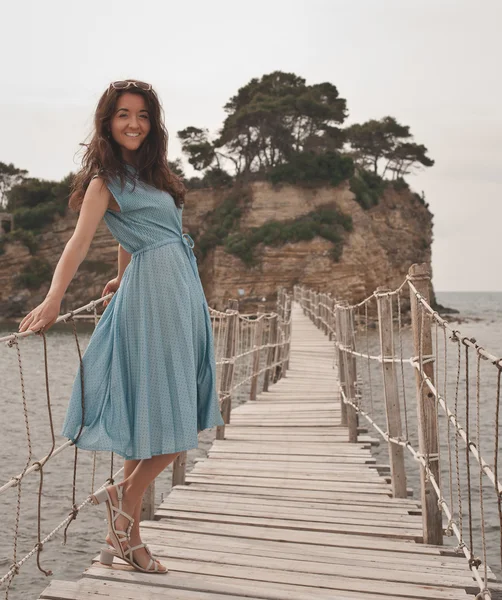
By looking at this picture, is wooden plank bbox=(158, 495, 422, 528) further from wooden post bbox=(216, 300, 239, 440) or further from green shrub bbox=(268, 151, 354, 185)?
green shrub bbox=(268, 151, 354, 185)

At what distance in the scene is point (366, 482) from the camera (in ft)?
14.2

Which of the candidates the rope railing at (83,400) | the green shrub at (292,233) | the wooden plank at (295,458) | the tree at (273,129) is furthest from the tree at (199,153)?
the wooden plank at (295,458)

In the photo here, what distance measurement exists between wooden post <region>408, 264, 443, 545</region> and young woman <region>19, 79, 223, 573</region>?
123 cm

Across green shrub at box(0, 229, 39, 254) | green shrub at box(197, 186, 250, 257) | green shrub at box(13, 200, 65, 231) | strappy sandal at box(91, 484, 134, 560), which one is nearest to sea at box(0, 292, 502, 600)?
strappy sandal at box(91, 484, 134, 560)

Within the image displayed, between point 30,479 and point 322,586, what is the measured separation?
7.29 metres

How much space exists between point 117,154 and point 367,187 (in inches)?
1540

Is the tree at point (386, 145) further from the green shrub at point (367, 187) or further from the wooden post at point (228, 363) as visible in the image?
the wooden post at point (228, 363)

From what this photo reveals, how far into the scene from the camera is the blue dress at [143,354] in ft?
7.75

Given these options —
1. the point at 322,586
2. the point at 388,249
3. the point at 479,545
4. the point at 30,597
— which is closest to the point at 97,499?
the point at 322,586

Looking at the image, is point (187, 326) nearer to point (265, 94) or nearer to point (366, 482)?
point (366, 482)

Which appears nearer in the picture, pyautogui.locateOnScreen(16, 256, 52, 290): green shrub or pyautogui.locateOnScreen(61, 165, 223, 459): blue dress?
pyautogui.locateOnScreen(61, 165, 223, 459): blue dress

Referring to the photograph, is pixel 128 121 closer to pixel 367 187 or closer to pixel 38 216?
pixel 367 187

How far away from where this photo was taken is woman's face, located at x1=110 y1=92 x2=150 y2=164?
7.89 ft

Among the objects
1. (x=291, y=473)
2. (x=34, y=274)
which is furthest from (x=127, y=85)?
(x=34, y=274)
